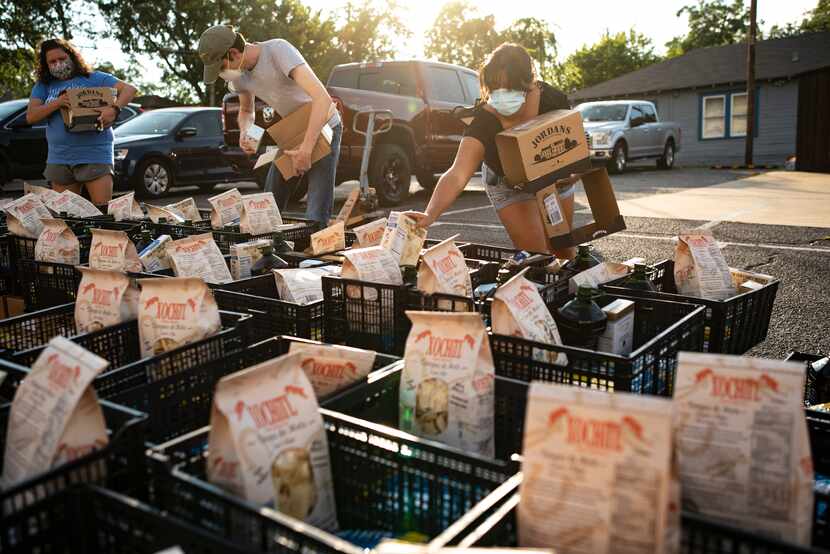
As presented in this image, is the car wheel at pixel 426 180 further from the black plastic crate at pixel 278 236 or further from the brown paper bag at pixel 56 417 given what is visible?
the brown paper bag at pixel 56 417

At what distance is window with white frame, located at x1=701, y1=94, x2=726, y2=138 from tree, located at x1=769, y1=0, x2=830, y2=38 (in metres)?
29.4

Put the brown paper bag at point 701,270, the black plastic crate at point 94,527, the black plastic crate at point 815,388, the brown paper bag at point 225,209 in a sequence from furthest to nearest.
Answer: the brown paper bag at point 225,209 < the brown paper bag at point 701,270 < the black plastic crate at point 815,388 < the black plastic crate at point 94,527

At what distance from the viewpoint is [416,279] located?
271 centimetres

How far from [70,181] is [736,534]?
16.4 ft

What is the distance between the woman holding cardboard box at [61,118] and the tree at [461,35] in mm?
44986

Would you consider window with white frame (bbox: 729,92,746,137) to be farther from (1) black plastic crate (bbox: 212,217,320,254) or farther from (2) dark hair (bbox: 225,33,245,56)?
(1) black plastic crate (bbox: 212,217,320,254)

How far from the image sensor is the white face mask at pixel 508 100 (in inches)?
131

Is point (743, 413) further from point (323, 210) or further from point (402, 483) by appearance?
point (323, 210)

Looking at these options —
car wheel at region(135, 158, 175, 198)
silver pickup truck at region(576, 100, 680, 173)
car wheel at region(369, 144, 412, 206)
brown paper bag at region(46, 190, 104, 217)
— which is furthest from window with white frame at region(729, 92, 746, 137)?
brown paper bag at region(46, 190, 104, 217)

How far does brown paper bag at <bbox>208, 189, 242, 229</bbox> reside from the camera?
4.01 meters

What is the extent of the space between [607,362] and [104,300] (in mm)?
1473

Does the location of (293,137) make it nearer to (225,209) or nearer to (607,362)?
(225,209)

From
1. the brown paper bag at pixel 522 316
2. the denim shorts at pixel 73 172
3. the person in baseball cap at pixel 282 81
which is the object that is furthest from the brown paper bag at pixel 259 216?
the brown paper bag at pixel 522 316

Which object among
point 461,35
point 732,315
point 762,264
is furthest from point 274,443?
point 461,35
